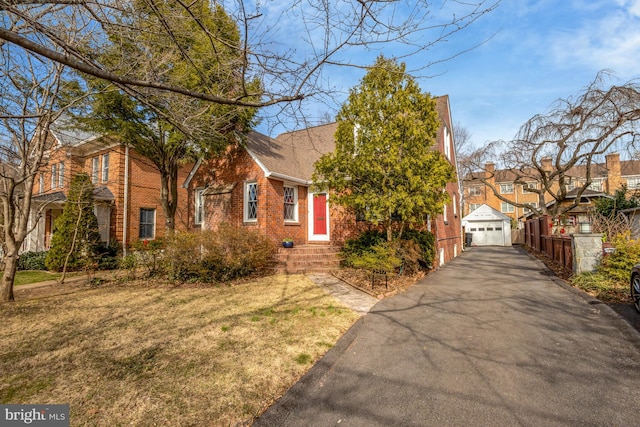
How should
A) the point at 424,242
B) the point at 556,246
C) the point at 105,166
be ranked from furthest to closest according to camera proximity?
the point at 105,166
the point at 556,246
the point at 424,242

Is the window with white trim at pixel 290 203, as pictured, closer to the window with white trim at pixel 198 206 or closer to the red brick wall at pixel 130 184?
the window with white trim at pixel 198 206

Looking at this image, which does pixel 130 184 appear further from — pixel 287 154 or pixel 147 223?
pixel 287 154

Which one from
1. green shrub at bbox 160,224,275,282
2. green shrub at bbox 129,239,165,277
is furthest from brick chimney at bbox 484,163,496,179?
green shrub at bbox 129,239,165,277

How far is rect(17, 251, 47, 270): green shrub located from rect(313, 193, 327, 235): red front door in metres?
12.3

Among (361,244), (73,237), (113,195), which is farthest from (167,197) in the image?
(361,244)

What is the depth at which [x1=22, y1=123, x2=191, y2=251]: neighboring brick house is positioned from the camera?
Answer: 48.3ft

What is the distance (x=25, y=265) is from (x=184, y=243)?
418 inches

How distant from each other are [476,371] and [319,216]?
10.3 meters

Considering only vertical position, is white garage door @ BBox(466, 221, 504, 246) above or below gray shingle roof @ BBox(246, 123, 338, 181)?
below

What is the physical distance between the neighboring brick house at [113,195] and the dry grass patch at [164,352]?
8623 mm

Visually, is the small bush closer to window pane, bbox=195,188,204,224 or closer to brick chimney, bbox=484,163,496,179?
window pane, bbox=195,188,204,224

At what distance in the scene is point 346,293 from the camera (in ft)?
24.8

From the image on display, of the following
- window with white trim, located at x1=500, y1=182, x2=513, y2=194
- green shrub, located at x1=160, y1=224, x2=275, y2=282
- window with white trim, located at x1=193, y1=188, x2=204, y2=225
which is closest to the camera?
green shrub, located at x1=160, y1=224, x2=275, y2=282

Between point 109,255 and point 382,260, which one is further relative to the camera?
point 109,255
